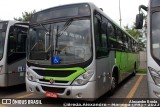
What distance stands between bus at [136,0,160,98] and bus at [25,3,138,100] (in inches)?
53.2

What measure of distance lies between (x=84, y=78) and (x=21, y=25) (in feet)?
14.8

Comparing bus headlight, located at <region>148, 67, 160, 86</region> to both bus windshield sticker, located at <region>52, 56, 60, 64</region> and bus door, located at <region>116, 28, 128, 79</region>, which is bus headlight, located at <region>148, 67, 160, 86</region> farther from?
bus door, located at <region>116, 28, 128, 79</region>

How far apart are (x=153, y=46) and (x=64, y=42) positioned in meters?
2.37

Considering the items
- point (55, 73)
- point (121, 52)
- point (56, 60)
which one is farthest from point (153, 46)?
point (121, 52)

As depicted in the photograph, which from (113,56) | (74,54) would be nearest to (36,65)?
(74,54)

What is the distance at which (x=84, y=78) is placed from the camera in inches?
251

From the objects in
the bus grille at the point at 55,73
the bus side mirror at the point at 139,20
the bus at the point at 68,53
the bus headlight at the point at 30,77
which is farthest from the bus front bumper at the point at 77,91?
the bus side mirror at the point at 139,20

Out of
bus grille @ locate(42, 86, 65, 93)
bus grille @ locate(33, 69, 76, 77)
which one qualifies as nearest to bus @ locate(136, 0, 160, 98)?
bus grille @ locate(33, 69, 76, 77)

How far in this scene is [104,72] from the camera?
739 cm

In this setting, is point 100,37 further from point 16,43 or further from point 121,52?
point 16,43

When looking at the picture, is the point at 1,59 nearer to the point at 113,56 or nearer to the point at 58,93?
the point at 58,93

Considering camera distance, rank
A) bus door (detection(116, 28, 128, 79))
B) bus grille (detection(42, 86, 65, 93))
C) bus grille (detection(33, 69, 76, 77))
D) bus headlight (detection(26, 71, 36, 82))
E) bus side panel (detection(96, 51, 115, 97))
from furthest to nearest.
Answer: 1. bus door (detection(116, 28, 128, 79))
2. bus headlight (detection(26, 71, 36, 82))
3. bus side panel (detection(96, 51, 115, 97))
4. bus grille (detection(42, 86, 65, 93))
5. bus grille (detection(33, 69, 76, 77))

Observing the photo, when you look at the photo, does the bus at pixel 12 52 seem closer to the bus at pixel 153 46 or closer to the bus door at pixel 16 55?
the bus door at pixel 16 55

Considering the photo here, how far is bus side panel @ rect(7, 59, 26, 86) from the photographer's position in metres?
9.07
